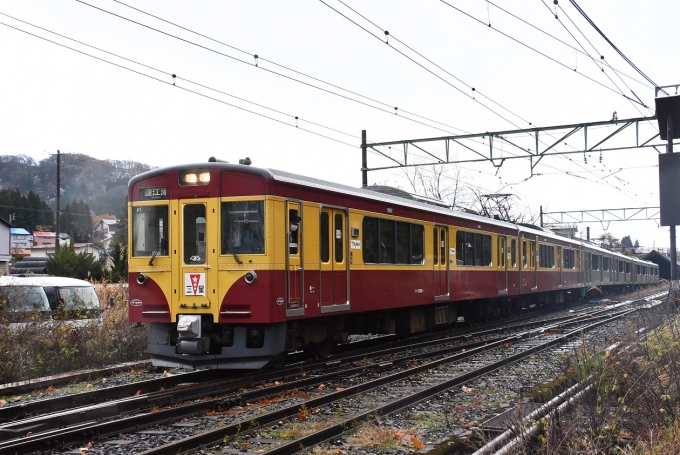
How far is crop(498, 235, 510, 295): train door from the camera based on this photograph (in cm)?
2050

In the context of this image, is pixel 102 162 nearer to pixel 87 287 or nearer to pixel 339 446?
pixel 87 287

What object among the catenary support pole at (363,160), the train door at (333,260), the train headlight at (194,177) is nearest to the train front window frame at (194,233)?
the train headlight at (194,177)

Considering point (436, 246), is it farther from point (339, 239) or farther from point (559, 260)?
point (559, 260)

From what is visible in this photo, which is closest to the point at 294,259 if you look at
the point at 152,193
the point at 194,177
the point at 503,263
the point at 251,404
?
the point at 194,177

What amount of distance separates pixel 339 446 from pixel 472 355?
6.81 meters

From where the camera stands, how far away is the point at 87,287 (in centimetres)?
1609

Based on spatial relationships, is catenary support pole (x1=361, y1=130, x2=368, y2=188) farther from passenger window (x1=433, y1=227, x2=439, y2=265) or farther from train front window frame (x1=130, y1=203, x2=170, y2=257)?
train front window frame (x1=130, y1=203, x2=170, y2=257)

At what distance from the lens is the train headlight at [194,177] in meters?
10.5

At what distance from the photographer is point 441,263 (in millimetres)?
16234

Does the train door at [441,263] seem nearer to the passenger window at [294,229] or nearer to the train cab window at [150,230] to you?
the passenger window at [294,229]

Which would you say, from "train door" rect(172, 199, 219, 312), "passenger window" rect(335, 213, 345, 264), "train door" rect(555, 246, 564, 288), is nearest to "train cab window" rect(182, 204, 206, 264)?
"train door" rect(172, 199, 219, 312)

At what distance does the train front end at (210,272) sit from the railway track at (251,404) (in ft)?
1.58

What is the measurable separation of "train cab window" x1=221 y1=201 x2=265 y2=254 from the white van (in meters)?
3.91

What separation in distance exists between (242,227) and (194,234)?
77cm
